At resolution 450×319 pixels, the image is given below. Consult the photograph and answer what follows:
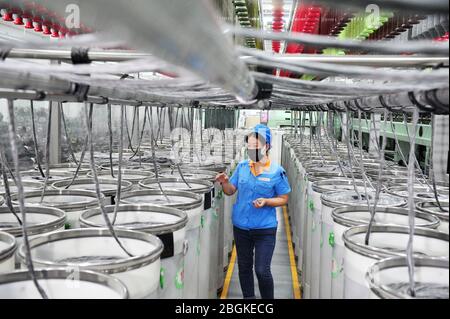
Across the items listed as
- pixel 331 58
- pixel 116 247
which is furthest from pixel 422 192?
pixel 116 247

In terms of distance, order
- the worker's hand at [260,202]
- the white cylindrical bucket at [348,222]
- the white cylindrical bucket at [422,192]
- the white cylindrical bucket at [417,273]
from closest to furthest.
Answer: the white cylindrical bucket at [417,273] → the white cylindrical bucket at [348,222] → the white cylindrical bucket at [422,192] → the worker's hand at [260,202]

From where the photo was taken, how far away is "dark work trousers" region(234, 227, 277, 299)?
358cm

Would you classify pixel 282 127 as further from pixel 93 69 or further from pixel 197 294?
pixel 93 69

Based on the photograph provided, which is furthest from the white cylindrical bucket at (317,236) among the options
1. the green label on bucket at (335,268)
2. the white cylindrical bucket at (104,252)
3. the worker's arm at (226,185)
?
the white cylindrical bucket at (104,252)

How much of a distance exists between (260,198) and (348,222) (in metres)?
1.47

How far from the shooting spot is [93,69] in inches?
43.8

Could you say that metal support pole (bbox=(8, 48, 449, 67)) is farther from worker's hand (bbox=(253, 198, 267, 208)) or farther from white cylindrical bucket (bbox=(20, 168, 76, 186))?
worker's hand (bbox=(253, 198, 267, 208))

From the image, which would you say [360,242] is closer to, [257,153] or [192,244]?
[192,244]

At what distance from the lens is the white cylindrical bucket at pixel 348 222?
81.0 inches

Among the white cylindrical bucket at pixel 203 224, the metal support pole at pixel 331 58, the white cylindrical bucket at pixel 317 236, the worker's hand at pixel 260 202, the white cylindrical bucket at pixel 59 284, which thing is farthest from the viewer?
the worker's hand at pixel 260 202

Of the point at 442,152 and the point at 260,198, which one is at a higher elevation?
the point at 442,152

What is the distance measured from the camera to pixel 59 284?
1336 mm

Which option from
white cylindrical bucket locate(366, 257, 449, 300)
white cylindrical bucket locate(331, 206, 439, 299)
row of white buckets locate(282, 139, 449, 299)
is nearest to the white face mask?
row of white buckets locate(282, 139, 449, 299)

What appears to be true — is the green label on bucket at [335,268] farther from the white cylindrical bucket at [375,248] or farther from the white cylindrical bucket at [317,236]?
the white cylindrical bucket at [317,236]
